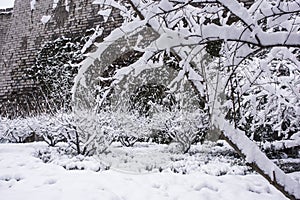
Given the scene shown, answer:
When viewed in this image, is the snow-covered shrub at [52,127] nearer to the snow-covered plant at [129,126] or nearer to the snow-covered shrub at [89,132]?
the snow-covered shrub at [89,132]

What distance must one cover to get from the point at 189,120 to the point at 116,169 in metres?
1.84

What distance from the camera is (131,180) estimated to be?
142 inches

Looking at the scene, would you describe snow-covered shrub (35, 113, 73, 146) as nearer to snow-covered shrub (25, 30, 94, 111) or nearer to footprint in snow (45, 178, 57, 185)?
snow-covered shrub (25, 30, 94, 111)

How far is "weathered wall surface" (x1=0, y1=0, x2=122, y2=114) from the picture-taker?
8.80m

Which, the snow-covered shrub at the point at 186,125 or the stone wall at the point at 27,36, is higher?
the stone wall at the point at 27,36

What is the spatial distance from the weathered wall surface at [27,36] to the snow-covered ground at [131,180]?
14.9 ft

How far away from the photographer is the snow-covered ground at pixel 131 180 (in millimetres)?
2979

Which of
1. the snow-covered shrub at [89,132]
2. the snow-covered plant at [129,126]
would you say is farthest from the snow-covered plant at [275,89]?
the snow-covered plant at [129,126]

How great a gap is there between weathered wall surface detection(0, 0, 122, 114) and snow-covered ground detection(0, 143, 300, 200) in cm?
454

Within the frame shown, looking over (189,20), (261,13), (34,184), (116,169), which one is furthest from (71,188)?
(261,13)

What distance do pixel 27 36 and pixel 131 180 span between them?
7.70 meters

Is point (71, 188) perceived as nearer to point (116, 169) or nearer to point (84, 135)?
point (116, 169)

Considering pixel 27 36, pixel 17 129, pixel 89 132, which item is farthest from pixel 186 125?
pixel 27 36

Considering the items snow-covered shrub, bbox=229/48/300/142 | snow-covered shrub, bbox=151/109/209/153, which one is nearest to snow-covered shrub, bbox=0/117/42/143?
snow-covered shrub, bbox=151/109/209/153
